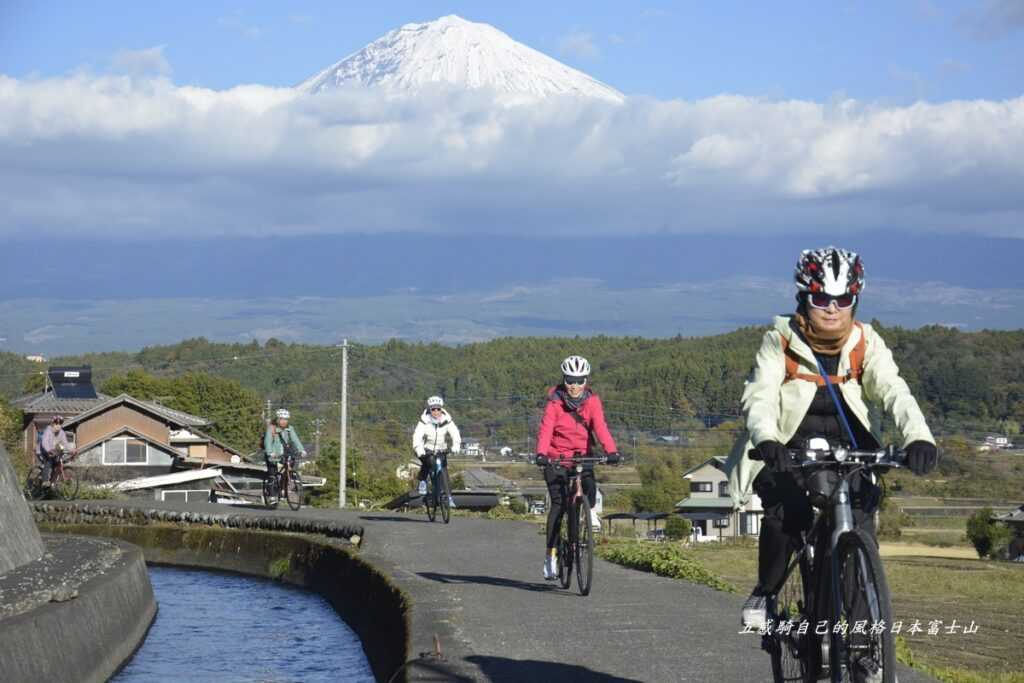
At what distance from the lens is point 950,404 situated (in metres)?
85.6

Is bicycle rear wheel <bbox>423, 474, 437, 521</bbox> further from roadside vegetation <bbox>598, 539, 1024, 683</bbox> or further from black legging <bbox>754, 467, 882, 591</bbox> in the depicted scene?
black legging <bbox>754, 467, 882, 591</bbox>

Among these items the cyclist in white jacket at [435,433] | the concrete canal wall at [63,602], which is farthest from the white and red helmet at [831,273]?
the cyclist in white jacket at [435,433]

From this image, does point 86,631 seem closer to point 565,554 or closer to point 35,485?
point 565,554

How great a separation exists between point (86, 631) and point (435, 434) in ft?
32.3

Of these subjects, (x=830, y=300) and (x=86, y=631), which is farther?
(x=86, y=631)

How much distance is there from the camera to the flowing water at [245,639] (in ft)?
47.0

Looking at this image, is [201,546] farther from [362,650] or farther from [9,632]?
[9,632]

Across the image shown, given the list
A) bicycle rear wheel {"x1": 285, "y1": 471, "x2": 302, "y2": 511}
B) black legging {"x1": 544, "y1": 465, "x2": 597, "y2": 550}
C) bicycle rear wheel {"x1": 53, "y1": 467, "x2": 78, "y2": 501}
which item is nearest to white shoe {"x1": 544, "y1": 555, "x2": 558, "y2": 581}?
black legging {"x1": 544, "y1": 465, "x2": 597, "y2": 550}

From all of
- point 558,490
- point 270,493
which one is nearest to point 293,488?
point 270,493

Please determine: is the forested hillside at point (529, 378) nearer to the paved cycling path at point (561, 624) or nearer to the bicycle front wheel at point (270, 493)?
the bicycle front wheel at point (270, 493)

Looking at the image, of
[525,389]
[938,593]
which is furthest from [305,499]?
[525,389]

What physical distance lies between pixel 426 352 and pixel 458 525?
402ft

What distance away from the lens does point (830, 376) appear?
23.9 ft

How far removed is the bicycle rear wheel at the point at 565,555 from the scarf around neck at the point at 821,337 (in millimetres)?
6662
